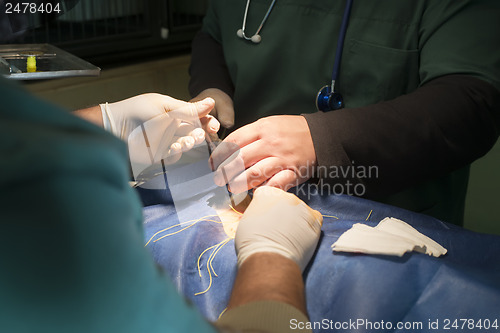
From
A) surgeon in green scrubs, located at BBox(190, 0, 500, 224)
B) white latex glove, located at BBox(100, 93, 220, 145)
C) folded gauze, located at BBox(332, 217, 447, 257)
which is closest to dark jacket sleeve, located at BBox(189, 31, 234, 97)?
surgeon in green scrubs, located at BBox(190, 0, 500, 224)

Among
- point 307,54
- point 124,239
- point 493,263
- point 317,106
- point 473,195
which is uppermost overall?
point 124,239

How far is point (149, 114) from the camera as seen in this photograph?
1473 mm

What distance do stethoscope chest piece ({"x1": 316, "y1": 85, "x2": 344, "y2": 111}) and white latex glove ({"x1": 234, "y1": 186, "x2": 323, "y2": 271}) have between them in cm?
43

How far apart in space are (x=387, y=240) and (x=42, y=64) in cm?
116

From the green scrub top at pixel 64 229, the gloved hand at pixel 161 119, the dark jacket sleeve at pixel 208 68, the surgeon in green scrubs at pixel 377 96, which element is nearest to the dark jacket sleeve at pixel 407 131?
the surgeon in green scrubs at pixel 377 96

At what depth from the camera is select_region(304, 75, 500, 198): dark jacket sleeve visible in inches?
51.3

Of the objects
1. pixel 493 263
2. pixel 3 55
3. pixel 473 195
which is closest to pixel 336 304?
pixel 493 263

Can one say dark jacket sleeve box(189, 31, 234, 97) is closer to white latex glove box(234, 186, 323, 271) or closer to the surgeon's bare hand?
the surgeon's bare hand

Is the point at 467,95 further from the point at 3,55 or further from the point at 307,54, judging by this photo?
the point at 3,55

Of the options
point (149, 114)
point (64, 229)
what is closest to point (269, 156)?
point (149, 114)

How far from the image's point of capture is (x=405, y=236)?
1.08 metres

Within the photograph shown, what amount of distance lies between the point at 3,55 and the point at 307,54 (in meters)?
0.96

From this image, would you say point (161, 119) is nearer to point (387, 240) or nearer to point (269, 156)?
point (269, 156)

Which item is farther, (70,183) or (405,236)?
(405,236)
